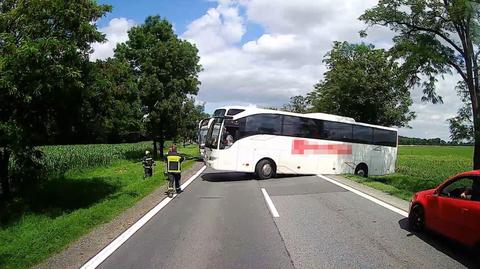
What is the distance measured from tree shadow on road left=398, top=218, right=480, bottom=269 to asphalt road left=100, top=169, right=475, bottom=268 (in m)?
0.01

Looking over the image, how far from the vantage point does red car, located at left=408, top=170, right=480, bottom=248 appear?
7141 millimetres

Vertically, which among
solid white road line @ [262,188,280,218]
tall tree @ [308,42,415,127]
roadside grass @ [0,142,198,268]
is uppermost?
tall tree @ [308,42,415,127]

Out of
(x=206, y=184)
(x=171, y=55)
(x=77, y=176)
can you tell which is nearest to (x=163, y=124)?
(x=171, y=55)

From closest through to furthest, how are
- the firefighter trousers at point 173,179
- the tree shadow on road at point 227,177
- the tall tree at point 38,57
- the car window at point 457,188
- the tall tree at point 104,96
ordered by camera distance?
the car window at point 457,188 < the tall tree at point 38,57 < the tall tree at point 104,96 < the firefighter trousers at point 173,179 < the tree shadow on road at point 227,177

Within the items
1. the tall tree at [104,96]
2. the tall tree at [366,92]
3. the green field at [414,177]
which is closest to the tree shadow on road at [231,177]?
the green field at [414,177]

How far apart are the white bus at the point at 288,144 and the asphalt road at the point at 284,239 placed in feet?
24.9

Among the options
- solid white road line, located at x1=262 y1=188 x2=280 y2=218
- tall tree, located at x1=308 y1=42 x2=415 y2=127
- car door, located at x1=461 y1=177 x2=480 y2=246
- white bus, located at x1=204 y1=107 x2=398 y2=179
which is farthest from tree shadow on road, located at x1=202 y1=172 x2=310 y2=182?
tall tree, located at x1=308 y1=42 x2=415 y2=127

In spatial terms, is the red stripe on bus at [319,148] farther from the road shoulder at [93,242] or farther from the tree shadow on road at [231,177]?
the road shoulder at [93,242]

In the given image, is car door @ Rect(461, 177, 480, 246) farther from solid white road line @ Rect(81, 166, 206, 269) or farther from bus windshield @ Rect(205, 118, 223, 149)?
bus windshield @ Rect(205, 118, 223, 149)

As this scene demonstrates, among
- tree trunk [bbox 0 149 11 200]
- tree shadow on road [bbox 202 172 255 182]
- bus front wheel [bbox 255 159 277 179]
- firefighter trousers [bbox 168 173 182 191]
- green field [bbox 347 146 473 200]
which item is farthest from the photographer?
tree shadow on road [bbox 202 172 255 182]

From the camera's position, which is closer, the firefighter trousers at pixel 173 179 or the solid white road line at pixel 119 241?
the solid white road line at pixel 119 241

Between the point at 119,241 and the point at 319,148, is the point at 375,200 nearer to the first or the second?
the point at 119,241

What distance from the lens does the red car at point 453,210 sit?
7141 millimetres

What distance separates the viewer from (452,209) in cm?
783
